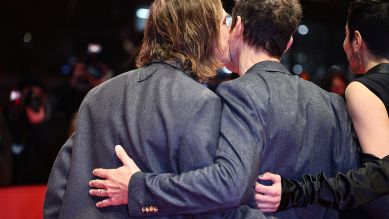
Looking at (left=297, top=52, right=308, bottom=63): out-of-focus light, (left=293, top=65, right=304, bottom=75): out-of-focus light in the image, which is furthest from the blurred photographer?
(left=297, top=52, right=308, bottom=63): out-of-focus light

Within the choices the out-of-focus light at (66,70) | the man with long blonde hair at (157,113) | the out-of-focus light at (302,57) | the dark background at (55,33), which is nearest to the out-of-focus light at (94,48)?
the dark background at (55,33)

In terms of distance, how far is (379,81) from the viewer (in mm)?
2039

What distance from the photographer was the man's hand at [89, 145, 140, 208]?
5.85ft


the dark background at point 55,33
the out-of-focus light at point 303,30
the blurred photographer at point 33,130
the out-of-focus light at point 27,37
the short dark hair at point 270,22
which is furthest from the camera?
the out-of-focus light at point 303,30

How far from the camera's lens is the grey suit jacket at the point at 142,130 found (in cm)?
175

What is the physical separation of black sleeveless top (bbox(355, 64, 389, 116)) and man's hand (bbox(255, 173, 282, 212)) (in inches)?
17.9

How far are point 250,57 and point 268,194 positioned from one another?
479 mm

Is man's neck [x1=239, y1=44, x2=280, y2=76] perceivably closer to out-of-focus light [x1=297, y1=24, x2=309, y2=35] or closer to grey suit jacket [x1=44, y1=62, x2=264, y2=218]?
grey suit jacket [x1=44, y1=62, x2=264, y2=218]

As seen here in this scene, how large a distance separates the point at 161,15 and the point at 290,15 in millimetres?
438

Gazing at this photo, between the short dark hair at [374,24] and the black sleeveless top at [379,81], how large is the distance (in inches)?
2.6

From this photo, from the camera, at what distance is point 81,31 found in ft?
19.2

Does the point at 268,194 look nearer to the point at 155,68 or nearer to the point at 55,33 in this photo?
the point at 155,68

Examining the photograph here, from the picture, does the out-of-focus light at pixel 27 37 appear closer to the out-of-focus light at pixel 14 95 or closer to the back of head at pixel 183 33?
the out-of-focus light at pixel 14 95

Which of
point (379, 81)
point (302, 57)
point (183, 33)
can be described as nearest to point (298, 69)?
point (302, 57)
